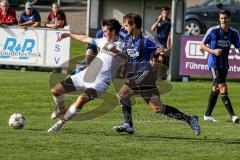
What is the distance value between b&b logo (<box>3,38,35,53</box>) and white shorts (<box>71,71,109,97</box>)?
11.5m

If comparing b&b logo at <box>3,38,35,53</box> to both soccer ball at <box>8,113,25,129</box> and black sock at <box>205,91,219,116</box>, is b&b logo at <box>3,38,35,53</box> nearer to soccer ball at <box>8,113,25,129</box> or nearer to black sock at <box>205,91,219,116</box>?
black sock at <box>205,91,219,116</box>

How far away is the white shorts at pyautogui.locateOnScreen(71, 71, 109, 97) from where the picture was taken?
40.6 feet

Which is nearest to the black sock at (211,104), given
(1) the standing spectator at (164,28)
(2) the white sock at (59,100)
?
(2) the white sock at (59,100)

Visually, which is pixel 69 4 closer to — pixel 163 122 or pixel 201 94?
pixel 201 94

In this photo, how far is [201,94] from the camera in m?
19.9

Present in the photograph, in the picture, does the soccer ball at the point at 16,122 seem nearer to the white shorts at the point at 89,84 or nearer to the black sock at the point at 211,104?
the white shorts at the point at 89,84

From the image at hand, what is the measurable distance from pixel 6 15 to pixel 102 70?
12.6 meters

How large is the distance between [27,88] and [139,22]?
785 cm

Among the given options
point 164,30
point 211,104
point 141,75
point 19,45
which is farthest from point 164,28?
point 141,75

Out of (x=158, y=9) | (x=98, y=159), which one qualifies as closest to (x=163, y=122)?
(x=98, y=159)

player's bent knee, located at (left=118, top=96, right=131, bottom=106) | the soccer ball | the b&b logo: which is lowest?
the soccer ball

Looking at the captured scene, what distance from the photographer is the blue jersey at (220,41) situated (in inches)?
613

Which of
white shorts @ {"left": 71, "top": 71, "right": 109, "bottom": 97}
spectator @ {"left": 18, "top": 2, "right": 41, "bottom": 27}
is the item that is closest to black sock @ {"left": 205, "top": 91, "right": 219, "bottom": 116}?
white shorts @ {"left": 71, "top": 71, "right": 109, "bottom": 97}

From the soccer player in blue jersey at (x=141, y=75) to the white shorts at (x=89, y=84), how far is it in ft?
1.39
